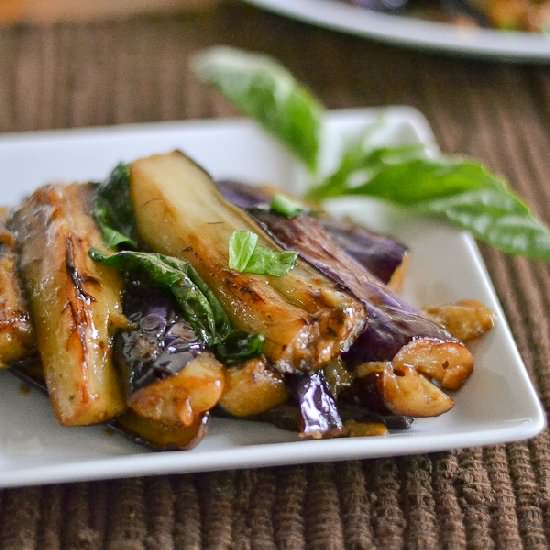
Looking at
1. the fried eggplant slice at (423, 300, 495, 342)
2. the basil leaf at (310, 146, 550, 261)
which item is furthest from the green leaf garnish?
the basil leaf at (310, 146, 550, 261)

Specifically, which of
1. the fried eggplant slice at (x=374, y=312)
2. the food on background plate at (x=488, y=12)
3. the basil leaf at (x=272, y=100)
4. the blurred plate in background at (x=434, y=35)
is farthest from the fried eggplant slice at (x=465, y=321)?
the food on background plate at (x=488, y=12)

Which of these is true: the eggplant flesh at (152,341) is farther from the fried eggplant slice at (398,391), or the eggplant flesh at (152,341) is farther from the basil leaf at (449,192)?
the basil leaf at (449,192)

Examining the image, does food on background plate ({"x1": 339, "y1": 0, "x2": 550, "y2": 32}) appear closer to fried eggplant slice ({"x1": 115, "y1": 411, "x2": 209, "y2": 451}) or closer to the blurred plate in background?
the blurred plate in background

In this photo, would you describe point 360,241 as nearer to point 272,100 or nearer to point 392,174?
Result: point 392,174

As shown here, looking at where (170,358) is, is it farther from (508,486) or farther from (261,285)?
(508,486)

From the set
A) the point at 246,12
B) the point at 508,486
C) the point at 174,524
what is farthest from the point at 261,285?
the point at 246,12

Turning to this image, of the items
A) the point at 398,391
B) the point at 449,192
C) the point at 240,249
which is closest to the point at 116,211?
the point at 240,249
